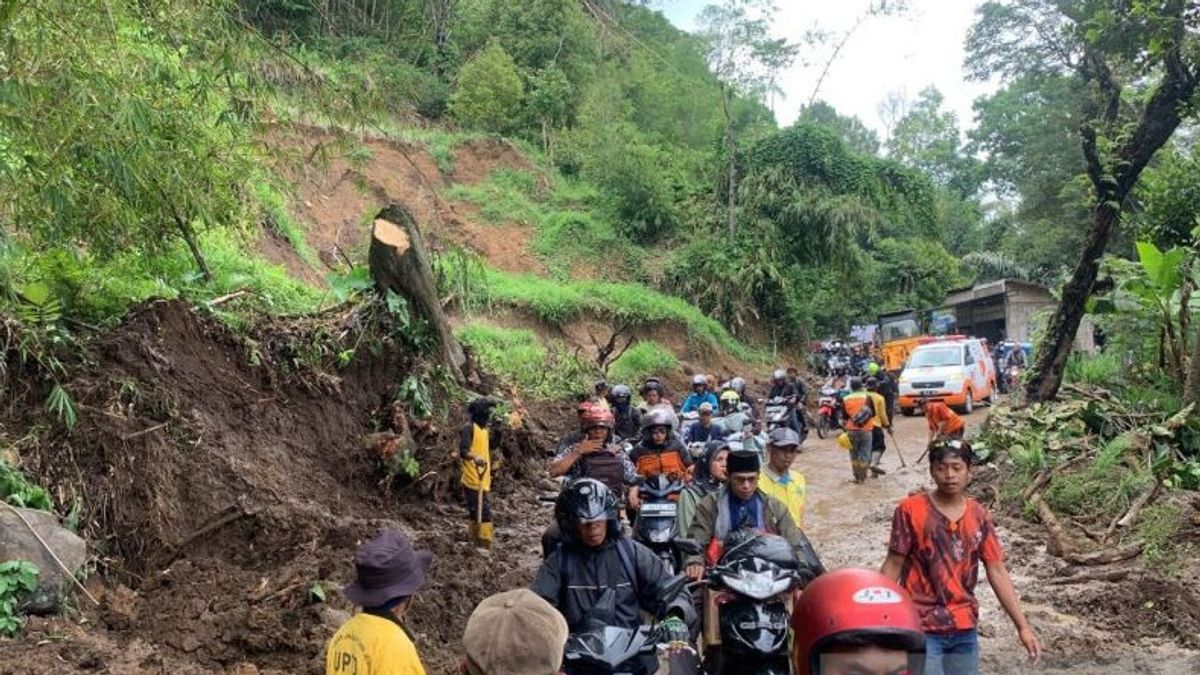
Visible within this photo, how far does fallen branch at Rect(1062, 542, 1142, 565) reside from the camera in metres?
7.74

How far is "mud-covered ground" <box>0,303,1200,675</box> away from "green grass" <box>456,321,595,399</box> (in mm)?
7225

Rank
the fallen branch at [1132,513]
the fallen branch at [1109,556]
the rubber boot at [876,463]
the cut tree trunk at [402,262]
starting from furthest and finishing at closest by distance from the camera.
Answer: the rubber boot at [876,463] → the cut tree trunk at [402,262] → the fallen branch at [1132,513] → the fallen branch at [1109,556]

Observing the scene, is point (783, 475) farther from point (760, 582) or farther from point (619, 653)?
point (619, 653)

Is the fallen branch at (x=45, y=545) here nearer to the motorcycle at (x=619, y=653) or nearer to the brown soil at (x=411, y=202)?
the motorcycle at (x=619, y=653)

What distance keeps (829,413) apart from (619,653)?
16.7 metres

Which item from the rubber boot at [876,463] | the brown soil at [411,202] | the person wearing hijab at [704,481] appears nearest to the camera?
the person wearing hijab at [704,481]

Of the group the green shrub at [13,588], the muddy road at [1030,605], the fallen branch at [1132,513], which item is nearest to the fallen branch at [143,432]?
the green shrub at [13,588]

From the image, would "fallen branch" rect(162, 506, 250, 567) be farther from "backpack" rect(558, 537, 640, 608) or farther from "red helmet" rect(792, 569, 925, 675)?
"red helmet" rect(792, 569, 925, 675)

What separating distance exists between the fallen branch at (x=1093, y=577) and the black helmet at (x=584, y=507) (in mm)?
5260

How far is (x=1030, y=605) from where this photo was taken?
7160mm

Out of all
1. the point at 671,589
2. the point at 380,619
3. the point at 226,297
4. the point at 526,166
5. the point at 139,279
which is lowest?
the point at 671,589

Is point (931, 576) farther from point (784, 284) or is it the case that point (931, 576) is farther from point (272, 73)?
point (784, 284)

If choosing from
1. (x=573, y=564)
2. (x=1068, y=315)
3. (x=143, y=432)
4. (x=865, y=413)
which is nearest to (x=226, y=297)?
(x=143, y=432)

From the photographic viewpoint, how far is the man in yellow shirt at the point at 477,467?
352 inches
